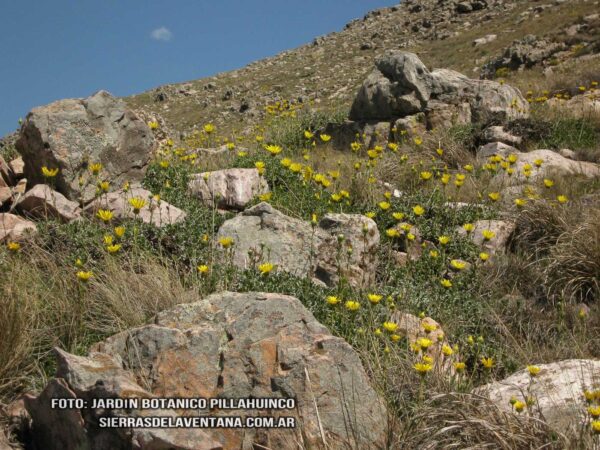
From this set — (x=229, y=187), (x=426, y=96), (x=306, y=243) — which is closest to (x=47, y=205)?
(x=229, y=187)

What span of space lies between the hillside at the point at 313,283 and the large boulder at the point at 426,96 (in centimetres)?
4

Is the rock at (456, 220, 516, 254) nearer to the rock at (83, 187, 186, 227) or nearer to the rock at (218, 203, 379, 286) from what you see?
the rock at (218, 203, 379, 286)

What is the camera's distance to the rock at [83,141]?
256 inches

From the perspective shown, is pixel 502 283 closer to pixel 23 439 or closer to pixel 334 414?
pixel 334 414

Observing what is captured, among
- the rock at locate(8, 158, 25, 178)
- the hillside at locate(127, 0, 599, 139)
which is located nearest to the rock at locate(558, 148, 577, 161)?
the rock at locate(8, 158, 25, 178)

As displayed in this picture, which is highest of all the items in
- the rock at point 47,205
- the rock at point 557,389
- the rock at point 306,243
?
the rock at point 47,205

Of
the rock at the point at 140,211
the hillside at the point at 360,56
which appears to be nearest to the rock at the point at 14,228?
the rock at the point at 140,211

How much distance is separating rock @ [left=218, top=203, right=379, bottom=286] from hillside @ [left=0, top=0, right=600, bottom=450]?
0.02m

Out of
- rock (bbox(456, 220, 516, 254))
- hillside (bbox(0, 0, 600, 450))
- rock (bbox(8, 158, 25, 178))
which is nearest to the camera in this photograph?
hillside (bbox(0, 0, 600, 450))

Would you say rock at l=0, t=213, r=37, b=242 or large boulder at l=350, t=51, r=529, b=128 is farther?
large boulder at l=350, t=51, r=529, b=128

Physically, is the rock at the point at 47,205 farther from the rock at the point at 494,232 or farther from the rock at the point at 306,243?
the rock at the point at 494,232

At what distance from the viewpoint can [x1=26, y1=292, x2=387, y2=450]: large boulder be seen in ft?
9.10

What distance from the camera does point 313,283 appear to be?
4812 millimetres

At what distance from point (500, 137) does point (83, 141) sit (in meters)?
6.10
